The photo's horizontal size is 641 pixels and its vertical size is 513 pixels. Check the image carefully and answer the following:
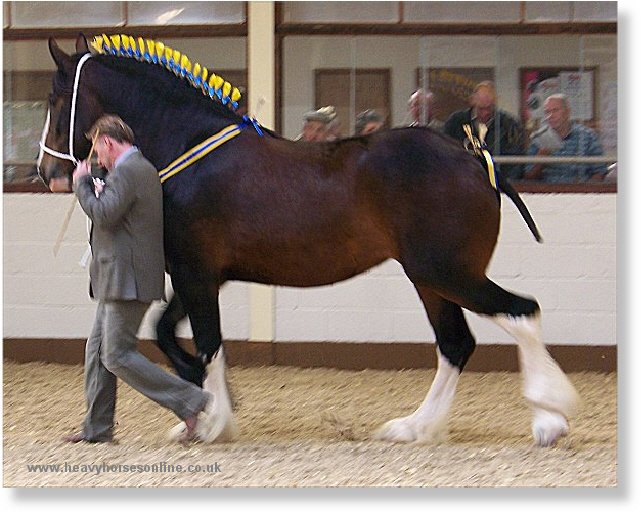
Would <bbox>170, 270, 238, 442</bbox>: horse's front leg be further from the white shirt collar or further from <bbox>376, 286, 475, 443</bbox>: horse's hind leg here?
<bbox>376, 286, 475, 443</bbox>: horse's hind leg

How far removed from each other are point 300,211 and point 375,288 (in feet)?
7.19

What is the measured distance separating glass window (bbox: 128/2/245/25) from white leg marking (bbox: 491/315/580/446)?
3.10 m

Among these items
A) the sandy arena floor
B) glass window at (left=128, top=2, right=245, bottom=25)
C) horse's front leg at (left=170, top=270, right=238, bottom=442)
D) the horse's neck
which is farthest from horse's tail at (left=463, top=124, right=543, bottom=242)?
glass window at (left=128, top=2, right=245, bottom=25)

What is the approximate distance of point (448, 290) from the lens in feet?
18.5

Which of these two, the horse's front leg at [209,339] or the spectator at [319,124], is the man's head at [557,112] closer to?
the spectator at [319,124]

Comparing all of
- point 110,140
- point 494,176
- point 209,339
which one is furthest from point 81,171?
point 494,176

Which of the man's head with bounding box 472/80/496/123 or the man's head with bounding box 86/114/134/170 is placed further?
the man's head with bounding box 472/80/496/123

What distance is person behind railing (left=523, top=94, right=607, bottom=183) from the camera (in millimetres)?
7703

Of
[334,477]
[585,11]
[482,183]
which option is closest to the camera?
[334,477]

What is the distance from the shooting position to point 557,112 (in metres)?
7.71

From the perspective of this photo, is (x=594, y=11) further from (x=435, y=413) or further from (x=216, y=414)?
(x=216, y=414)

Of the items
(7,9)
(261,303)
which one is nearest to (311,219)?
(261,303)

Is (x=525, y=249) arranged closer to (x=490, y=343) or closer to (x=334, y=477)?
(x=490, y=343)

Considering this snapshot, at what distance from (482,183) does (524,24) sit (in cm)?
232
